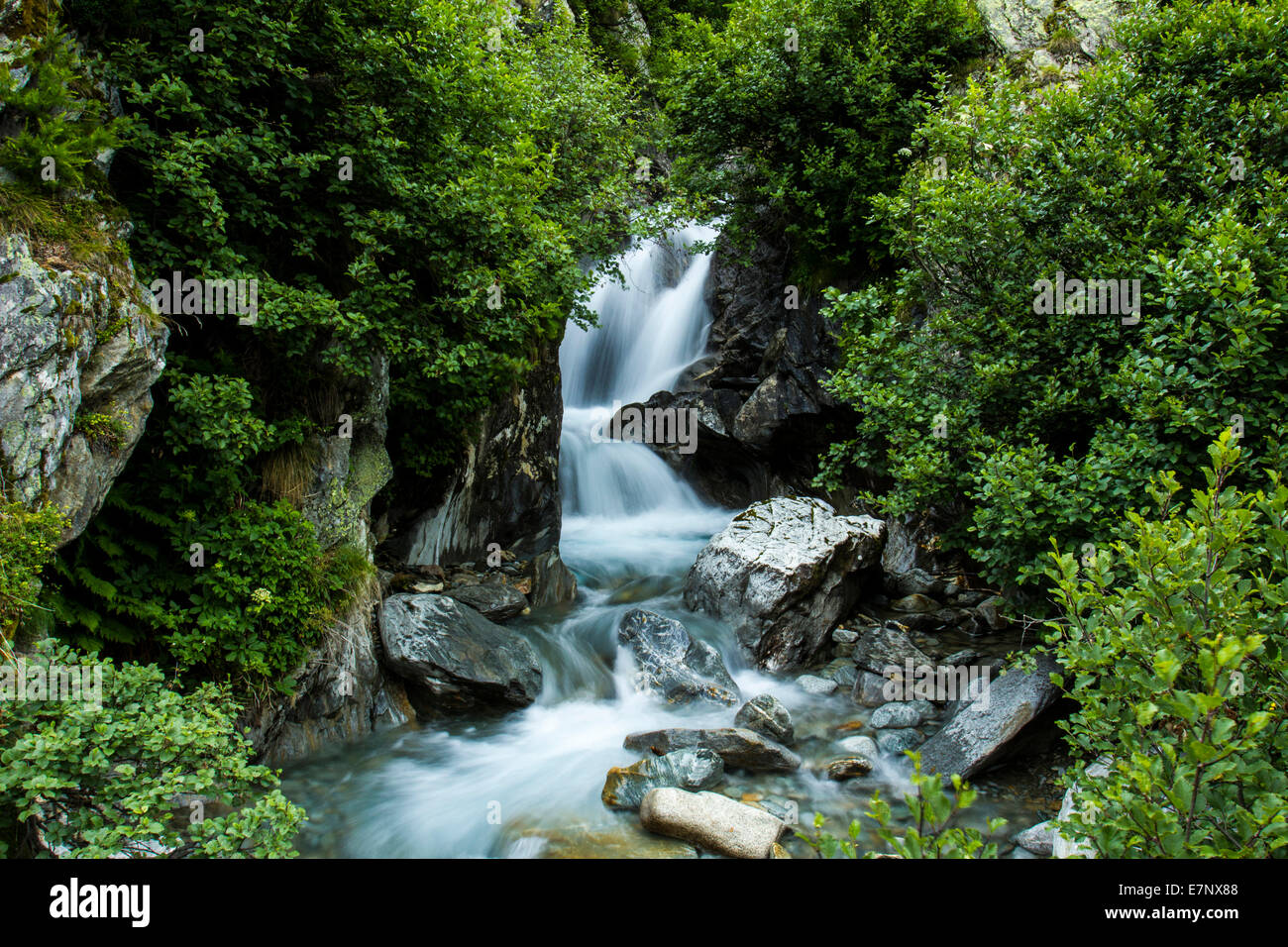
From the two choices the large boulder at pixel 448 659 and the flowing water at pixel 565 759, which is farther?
the large boulder at pixel 448 659

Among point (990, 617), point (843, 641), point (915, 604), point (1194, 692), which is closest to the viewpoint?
point (1194, 692)

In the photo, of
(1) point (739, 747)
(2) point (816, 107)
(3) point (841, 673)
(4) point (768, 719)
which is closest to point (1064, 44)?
(2) point (816, 107)

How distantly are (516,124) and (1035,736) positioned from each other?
31.8ft

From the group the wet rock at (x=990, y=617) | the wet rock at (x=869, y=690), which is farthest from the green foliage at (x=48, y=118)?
the wet rock at (x=990, y=617)

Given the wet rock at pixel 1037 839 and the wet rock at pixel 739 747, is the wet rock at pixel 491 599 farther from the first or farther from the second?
the wet rock at pixel 1037 839

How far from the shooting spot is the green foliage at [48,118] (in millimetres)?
4770

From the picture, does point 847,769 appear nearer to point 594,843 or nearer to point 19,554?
point 594,843

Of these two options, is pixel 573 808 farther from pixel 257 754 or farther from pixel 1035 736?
pixel 1035 736

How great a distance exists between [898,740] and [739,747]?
1.89 metres

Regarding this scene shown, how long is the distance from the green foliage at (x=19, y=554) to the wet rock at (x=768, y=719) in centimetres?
650

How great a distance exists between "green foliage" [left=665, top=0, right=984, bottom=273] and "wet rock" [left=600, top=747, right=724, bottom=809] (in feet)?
35.4

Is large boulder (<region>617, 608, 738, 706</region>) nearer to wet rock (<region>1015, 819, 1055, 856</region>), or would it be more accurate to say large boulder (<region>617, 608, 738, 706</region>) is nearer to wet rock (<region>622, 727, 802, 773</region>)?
wet rock (<region>622, 727, 802, 773</region>)

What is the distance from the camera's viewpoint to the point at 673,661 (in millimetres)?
9242
